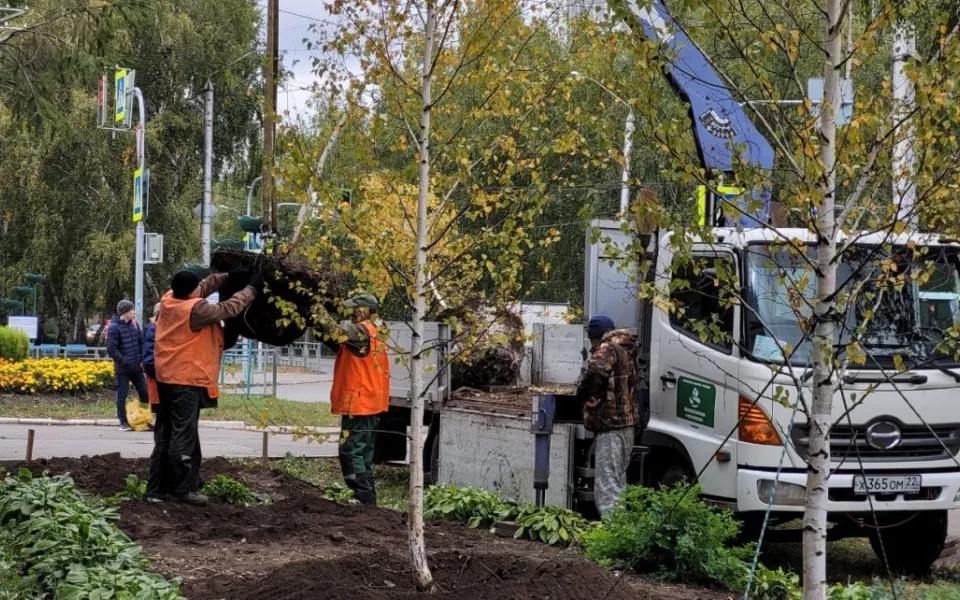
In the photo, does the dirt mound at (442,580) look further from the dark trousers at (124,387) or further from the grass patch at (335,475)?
the dark trousers at (124,387)

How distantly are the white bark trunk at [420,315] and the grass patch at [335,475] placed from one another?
552 cm

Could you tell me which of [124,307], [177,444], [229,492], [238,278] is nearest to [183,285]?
[238,278]

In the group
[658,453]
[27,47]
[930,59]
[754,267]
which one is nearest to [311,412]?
[27,47]

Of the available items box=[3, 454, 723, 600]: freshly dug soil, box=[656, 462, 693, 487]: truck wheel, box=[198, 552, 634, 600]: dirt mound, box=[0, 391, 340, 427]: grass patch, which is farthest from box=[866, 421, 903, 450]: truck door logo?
box=[0, 391, 340, 427]: grass patch

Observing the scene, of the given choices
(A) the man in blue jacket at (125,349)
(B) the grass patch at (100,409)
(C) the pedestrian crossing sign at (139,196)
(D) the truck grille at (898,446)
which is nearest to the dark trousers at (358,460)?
(D) the truck grille at (898,446)

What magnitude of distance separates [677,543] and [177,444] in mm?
4256

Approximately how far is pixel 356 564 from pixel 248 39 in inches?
1435

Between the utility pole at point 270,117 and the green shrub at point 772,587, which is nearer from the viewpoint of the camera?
the utility pole at point 270,117

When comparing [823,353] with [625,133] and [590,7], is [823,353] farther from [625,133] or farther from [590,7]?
[590,7]

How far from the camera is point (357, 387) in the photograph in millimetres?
10188

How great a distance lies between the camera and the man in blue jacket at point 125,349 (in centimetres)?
1819

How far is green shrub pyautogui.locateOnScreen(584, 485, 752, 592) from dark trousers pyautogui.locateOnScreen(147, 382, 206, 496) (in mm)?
3579

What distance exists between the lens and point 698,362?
8969 mm

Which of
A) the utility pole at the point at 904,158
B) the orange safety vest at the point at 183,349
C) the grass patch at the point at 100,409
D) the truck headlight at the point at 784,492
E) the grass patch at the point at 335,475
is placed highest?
the utility pole at the point at 904,158
